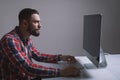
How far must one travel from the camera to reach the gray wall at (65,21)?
3336 millimetres

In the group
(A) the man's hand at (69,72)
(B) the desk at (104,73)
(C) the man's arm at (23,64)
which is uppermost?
(C) the man's arm at (23,64)

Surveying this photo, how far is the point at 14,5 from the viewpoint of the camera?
3297mm

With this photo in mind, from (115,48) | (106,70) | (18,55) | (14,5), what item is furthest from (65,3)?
(18,55)

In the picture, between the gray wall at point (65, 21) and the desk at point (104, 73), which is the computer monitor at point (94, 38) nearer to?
the desk at point (104, 73)

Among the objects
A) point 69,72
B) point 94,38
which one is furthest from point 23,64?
point 94,38

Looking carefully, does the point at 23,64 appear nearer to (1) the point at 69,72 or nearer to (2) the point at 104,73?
(1) the point at 69,72

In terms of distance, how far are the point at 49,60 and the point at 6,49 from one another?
0.60m

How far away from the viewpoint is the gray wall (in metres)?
3.34

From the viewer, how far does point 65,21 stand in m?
3.44

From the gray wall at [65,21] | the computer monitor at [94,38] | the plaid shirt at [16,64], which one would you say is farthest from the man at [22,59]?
the gray wall at [65,21]

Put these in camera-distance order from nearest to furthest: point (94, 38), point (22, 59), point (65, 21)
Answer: point (22, 59) → point (94, 38) → point (65, 21)

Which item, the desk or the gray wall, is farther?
the gray wall

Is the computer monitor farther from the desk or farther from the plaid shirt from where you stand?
the plaid shirt

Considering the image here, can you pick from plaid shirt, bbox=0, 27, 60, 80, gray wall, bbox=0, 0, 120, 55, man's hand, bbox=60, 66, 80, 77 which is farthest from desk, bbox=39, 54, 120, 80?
gray wall, bbox=0, 0, 120, 55
